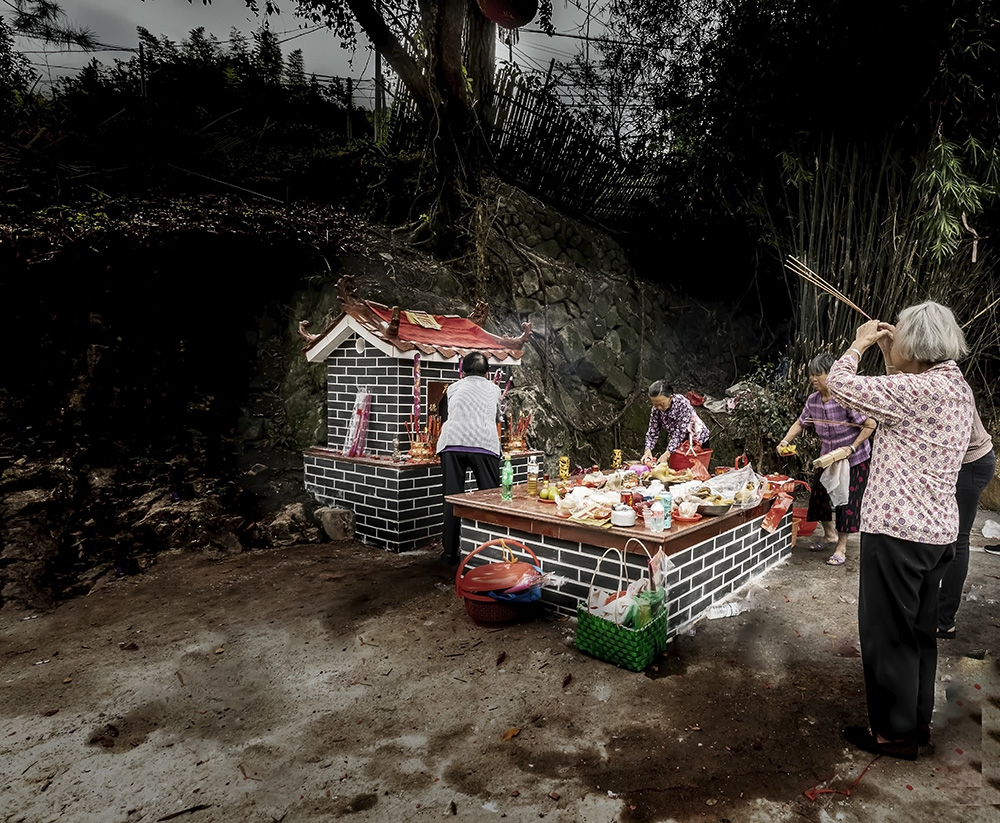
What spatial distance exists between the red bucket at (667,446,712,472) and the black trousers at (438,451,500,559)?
2007mm

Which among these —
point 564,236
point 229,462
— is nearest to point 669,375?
point 564,236

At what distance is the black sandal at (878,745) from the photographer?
248 centimetres

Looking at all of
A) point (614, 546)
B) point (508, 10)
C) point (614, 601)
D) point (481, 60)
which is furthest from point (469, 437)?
point (481, 60)

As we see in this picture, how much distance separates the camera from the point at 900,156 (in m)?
7.34

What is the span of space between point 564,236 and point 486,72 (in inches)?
115

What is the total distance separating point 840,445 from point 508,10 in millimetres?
4795

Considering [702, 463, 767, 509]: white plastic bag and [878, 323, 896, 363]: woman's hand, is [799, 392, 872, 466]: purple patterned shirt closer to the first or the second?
[702, 463, 767, 509]: white plastic bag

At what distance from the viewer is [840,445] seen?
5070 mm

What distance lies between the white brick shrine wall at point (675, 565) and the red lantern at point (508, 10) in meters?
4.45

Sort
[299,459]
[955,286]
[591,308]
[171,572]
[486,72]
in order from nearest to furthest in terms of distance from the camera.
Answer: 1. [171,572]
2. [299,459]
3. [955,286]
4. [486,72]
5. [591,308]

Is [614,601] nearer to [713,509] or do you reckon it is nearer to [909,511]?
[713,509]

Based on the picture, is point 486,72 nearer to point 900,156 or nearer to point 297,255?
point 297,255

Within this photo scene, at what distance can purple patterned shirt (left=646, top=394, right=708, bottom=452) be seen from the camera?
20.2ft

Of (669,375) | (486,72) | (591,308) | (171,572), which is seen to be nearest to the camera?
(171,572)
